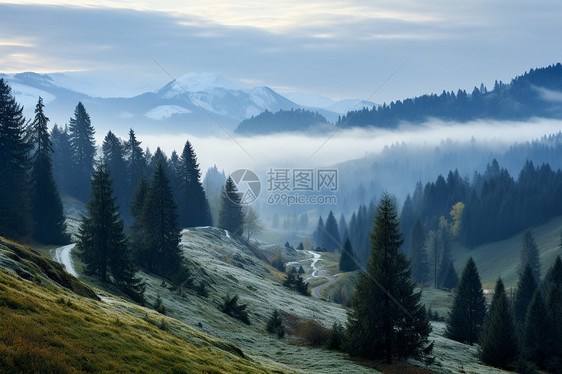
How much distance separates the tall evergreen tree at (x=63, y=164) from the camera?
124 metres

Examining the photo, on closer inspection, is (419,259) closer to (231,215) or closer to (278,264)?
(278,264)

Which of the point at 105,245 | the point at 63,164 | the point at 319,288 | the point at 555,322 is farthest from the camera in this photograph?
the point at 63,164

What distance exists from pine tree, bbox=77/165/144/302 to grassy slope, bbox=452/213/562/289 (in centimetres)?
12360

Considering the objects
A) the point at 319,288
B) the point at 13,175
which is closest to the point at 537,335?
the point at 319,288

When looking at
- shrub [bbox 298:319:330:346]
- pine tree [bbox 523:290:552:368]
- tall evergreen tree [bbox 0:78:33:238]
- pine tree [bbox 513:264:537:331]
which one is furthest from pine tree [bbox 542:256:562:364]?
tall evergreen tree [bbox 0:78:33:238]

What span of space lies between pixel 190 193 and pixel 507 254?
396 feet

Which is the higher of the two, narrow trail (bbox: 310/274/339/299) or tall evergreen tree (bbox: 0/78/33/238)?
tall evergreen tree (bbox: 0/78/33/238)

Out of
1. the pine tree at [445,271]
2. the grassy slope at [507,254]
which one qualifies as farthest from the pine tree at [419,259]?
the grassy slope at [507,254]

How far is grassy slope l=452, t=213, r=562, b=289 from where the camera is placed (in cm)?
14662

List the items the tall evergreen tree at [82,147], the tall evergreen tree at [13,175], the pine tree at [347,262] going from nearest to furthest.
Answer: the tall evergreen tree at [13,175] → the tall evergreen tree at [82,147] → the pine tree at [347,262]

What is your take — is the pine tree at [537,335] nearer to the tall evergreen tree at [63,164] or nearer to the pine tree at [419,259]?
the pine tree at [419,259]

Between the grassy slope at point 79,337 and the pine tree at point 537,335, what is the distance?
48.3m

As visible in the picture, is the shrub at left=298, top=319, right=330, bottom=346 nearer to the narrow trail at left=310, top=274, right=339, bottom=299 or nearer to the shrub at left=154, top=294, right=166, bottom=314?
the shrub at left=154, top=294, right=166, bottom=314

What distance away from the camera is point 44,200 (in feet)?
227
